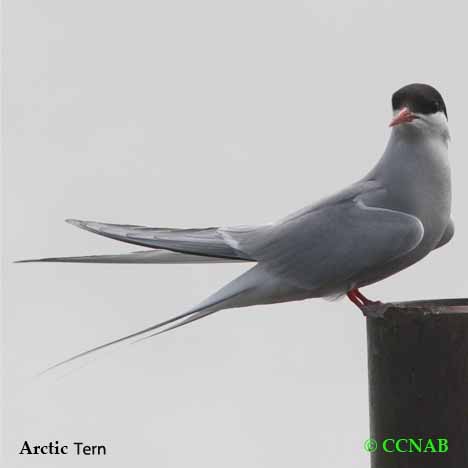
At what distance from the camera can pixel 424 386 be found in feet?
15.0

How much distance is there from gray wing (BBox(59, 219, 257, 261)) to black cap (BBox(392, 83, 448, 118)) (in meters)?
0.89

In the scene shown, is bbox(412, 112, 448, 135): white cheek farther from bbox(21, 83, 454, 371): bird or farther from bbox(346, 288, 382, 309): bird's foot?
bbox(346, 288, 382, 309): bird's foot

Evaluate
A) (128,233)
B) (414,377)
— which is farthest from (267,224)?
(414,377)

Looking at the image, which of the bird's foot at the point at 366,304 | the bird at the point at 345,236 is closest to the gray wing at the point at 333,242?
the bird at the point at 345,236

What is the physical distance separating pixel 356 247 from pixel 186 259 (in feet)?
2.32

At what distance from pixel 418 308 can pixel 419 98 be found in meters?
0.85

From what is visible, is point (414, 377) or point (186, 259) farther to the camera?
point (186, 259)

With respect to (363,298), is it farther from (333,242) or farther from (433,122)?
(433,122)

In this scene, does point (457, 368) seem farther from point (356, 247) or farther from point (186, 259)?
point (186, 259)

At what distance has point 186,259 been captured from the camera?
4941 mm

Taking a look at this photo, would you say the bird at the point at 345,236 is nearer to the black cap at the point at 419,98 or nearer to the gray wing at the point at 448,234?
the black cap at the point at 419,98

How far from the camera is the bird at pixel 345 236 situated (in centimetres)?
478

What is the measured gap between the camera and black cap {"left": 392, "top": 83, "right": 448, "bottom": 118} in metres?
4.77

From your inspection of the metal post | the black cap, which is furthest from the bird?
the metal post
